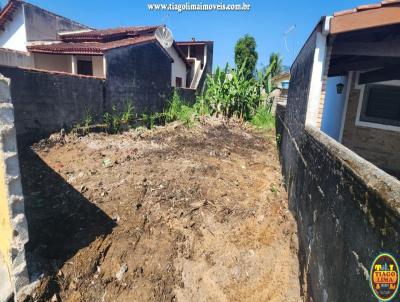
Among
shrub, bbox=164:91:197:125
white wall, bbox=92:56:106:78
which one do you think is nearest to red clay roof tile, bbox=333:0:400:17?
shrub, bbox=164:91:197:125

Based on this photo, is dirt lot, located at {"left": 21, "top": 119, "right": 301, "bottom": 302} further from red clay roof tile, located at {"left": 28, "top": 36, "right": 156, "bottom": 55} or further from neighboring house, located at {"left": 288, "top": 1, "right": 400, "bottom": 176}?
red clay roof tile, located at {"left": 28, "top": 36, "right": 156, "bottom": 55}

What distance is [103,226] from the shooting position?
353 centimetres

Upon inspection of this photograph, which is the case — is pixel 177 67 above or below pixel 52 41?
below

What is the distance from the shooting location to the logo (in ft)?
3.45

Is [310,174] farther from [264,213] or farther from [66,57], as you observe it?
[66,57]

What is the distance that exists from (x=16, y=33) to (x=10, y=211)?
14.9m

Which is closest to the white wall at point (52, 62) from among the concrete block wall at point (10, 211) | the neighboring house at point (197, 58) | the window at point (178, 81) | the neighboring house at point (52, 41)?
the neighboring house at point (52, 41)

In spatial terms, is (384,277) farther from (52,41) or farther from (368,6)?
(52,41)

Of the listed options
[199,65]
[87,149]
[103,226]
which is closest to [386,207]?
[103,226]

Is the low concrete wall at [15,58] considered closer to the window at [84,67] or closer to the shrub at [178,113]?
the window at [84,67]

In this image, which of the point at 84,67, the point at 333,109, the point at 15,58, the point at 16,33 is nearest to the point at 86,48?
the point at 84,67

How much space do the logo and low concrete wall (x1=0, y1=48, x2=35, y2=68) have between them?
14.1 meters

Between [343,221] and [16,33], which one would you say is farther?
[16,33]

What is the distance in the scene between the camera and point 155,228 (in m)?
3.61
